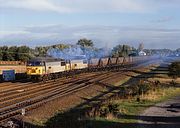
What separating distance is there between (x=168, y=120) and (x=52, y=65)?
31.7 metres

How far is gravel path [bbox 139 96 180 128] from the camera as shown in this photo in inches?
737

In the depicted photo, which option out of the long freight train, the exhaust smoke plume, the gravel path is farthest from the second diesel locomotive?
the gravel path

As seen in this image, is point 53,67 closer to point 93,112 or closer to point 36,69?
point 36,69

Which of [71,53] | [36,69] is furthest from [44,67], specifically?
[71,53]

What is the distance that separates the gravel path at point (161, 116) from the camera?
18.7 meters

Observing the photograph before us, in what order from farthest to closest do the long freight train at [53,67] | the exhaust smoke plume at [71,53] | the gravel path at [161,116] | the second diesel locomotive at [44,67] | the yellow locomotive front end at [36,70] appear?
the exhaust smoke plume at [71,53]
the long freight train at [53,67]
the second diesel locomotive at [44,67]
the yellow locomotive front end at [36,70]
the gravel path at [161,116]

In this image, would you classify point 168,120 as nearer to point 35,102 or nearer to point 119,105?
point 119,105

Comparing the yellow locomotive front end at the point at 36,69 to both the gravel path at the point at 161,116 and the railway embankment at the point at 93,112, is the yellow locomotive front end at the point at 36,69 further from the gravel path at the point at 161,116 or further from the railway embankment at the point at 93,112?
the gravel path at the point at 161,116

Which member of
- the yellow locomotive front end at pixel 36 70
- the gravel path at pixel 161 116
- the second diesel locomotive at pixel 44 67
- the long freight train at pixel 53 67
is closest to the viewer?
the gravel path at pixel 161 116

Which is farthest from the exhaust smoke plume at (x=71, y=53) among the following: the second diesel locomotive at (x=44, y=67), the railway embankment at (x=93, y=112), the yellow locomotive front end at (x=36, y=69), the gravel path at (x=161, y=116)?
the gravel path at (x=161, y=116)

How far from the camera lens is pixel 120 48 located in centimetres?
18612

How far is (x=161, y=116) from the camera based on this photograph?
837 inches

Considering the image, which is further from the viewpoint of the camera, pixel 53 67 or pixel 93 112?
pixel 53 67

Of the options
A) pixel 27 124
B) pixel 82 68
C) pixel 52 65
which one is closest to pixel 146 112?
Result: pixel 27 124
